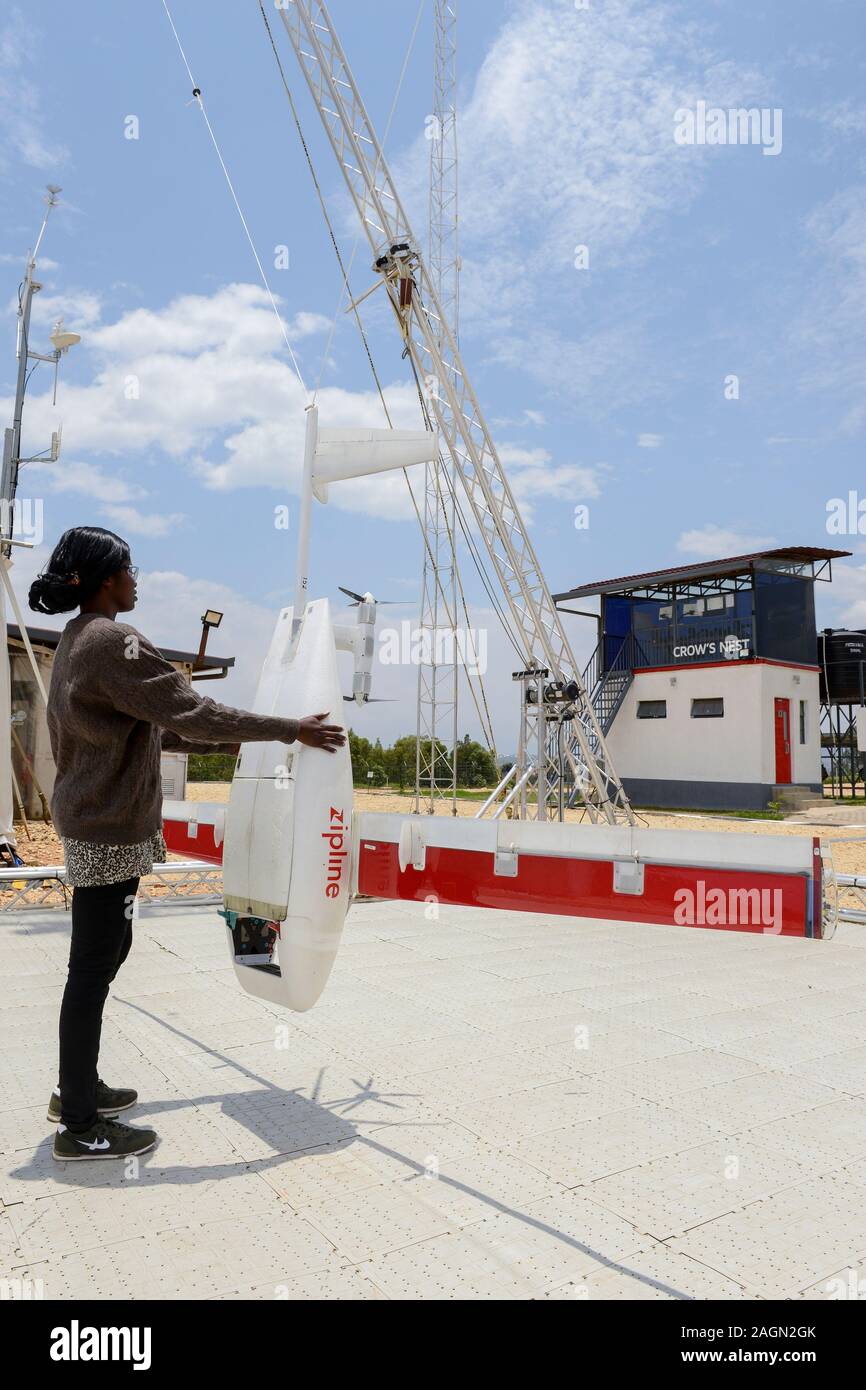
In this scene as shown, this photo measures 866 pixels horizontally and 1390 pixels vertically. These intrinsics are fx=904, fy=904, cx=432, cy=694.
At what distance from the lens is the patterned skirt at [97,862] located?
3516 mm

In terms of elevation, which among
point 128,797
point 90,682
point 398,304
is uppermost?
point 398,304

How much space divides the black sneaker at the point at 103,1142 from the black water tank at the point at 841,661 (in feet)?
112

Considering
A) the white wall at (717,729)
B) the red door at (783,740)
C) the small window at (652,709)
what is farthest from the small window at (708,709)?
the red door at (783,740)

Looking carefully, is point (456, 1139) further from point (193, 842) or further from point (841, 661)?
point (841, 661)

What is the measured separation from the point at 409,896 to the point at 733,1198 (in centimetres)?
217

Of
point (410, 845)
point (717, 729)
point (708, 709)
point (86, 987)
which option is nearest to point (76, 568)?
point (86, 987)

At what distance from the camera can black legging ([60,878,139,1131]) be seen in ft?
11.6

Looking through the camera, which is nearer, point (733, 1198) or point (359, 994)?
point (733, 1198)

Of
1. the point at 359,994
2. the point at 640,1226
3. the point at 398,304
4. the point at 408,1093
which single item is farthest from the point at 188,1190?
the point at 398,304

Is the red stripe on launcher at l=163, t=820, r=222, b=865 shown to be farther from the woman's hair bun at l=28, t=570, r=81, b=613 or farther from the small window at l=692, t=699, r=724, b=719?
the small window at l=692, t=699, r=724, b=719

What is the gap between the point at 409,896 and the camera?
4977 mm

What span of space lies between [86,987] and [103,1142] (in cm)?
66

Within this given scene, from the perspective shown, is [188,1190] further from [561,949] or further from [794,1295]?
[561,949]
